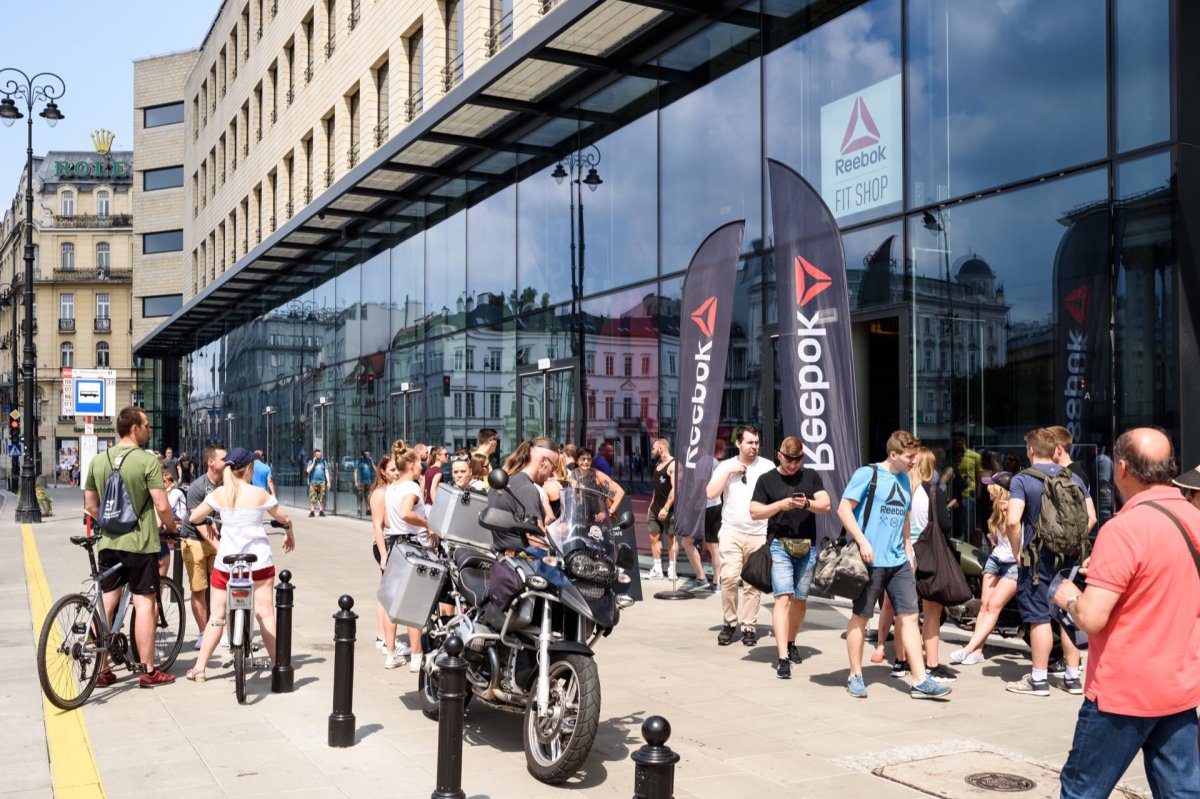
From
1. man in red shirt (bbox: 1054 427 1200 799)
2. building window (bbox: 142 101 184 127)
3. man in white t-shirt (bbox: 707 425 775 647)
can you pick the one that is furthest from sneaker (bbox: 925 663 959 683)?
building window (bbox: 142 101 184 127)

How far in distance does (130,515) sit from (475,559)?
268 centimetres

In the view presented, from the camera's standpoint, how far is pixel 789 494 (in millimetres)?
8992

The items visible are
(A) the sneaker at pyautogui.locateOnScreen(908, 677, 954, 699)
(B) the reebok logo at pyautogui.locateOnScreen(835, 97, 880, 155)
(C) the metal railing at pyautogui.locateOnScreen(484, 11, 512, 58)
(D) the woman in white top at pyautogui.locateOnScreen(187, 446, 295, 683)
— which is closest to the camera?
(A) the sneaker at pyautogui.locateOnScreen(908, 677, 954, 699)

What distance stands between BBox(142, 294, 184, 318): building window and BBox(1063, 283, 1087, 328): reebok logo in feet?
173

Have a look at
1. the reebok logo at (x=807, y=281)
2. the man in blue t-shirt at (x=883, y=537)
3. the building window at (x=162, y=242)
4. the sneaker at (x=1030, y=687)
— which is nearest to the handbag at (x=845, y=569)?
the man in blue t-shirt at (x=883, y=537)

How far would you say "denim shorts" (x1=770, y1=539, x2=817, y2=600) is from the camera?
9.03 m

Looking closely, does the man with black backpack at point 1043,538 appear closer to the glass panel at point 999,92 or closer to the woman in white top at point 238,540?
the glass panel at point 999,92

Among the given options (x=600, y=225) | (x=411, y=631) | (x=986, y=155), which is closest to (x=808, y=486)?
(x=411, y=631)

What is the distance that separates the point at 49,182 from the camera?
9581cm

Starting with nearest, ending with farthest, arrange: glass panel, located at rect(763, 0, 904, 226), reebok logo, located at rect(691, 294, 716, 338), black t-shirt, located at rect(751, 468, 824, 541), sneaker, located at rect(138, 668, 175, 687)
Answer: sneaker, located at rect(138, 668, 175, 687)
black t-shirt, located at rect(751, 468, 824, 541)
glass panel, located at rect(763, 0, 904, 226)
reebok logo, located at rect(691, 294, 716, 338)

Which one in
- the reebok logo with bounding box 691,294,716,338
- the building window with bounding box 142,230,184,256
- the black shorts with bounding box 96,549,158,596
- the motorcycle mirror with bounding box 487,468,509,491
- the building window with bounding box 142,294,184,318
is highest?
the building window with bounding box 142,230,184,256

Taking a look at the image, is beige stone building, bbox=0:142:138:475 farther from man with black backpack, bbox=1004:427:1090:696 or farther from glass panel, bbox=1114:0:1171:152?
man with black backpack, bbox=1004:427:1090:696

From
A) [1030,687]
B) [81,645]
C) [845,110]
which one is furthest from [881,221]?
[81,645]

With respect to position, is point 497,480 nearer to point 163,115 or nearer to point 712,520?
point 712,520
